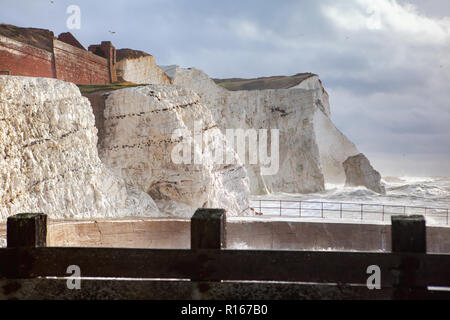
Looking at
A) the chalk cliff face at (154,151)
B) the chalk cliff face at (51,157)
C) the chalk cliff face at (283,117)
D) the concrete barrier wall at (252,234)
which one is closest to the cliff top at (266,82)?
the chalk cliff face at (283,117)

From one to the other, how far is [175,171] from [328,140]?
47768mm

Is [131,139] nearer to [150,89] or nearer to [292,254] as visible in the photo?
[150,89]

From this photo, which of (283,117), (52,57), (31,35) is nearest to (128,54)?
(283,117)

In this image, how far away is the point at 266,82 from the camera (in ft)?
176

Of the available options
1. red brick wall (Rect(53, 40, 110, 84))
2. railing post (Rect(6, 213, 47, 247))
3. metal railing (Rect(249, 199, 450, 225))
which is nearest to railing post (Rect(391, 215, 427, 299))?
railing post (Rect(6, 213, 47, 247))

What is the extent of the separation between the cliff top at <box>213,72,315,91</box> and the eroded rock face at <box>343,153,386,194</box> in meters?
12.0

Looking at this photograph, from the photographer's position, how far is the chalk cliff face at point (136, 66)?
137 feet

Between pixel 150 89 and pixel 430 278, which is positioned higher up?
pixel 150 89

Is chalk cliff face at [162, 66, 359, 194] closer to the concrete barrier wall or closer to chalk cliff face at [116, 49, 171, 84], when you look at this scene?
chalk cliff face at [116, 49, 171, 84]

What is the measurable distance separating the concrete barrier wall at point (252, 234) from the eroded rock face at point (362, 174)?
33.7 meters

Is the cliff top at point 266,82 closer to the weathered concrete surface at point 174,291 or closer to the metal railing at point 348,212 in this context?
the metal railing at point 348,212

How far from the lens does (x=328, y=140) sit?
64875mm

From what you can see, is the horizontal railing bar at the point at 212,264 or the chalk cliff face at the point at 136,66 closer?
the horizontal railing bar at the point at 212,264
